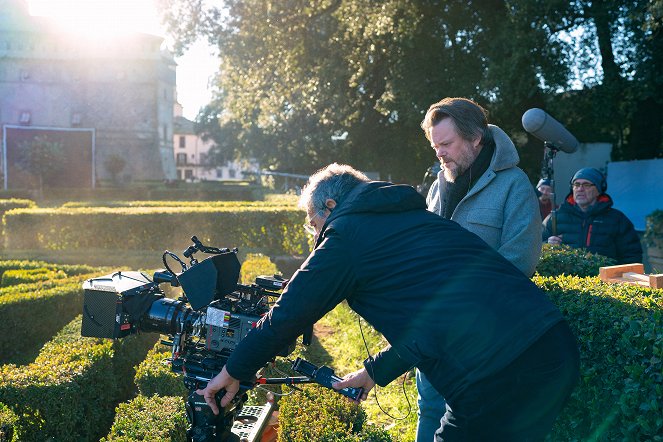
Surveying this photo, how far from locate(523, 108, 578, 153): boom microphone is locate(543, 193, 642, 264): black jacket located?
0.67 m

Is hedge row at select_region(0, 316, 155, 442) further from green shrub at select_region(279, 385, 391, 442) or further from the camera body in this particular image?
the camera body

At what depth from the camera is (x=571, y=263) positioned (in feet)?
17.4

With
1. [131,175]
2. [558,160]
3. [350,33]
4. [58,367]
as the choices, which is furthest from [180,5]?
[131,175]

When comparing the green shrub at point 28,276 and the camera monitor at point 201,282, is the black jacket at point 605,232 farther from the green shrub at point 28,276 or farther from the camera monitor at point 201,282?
the green shrub at point 28,276

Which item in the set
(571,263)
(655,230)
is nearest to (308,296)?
(571,263)

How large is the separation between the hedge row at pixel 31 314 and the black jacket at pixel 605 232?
628 centimetres

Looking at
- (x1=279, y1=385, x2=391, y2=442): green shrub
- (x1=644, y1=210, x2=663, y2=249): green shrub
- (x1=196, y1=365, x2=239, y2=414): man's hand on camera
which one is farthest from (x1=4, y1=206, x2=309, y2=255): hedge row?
(x1=196, y1=365, x2=239, y2=414): man's hand on camera

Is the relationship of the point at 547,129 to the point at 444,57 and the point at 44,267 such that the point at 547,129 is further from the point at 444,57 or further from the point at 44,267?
the point at 444,57

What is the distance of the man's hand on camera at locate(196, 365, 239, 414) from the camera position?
2.46 m

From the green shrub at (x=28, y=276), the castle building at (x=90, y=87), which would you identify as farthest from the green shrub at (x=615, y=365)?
the castle building at (x=90, y=87)

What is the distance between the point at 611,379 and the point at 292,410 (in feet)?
6.17

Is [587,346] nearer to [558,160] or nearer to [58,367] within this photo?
[58,367]

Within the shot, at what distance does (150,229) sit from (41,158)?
28.8 meters

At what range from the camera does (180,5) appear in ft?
63.8
